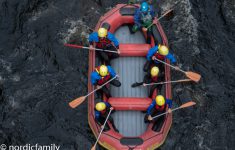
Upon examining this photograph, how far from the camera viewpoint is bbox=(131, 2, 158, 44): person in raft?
361 inches

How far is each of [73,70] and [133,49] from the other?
7.79 feet

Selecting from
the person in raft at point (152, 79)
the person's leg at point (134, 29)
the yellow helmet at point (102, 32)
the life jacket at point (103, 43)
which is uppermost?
the person's leg at point (134, 29)

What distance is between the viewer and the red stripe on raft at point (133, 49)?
376 inches

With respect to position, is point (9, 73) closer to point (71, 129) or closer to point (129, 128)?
point (71, 129)

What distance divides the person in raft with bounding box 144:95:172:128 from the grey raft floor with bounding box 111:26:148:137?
395 mm

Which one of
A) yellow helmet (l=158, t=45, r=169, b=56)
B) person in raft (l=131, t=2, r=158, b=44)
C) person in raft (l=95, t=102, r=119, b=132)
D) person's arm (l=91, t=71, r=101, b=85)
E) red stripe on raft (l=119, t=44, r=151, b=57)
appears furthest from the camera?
red stripe on raft (l=119, t=44, r=151, b=57)

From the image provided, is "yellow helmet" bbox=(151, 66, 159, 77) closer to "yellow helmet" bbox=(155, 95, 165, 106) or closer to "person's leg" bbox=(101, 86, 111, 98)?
"yellow helmet" bbox=(155, 95, 165, 106)

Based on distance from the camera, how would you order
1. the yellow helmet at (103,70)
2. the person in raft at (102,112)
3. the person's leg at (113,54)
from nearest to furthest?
the person in raft at (102,112) < the yellow helmet at (103,70) < the person's leg at (113,54)

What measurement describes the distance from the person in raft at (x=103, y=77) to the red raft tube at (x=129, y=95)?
291 millimetres

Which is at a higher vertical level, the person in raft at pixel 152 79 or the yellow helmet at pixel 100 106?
the person in raft at pixel 152 79

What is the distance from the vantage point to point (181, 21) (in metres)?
11.5

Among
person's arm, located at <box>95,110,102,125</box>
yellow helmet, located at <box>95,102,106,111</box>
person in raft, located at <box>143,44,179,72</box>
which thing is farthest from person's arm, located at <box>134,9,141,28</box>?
person's arm, located at <box>95,110,102,125</box>

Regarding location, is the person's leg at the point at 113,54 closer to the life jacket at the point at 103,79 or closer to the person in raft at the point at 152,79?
the life jacket at the point at 103,79

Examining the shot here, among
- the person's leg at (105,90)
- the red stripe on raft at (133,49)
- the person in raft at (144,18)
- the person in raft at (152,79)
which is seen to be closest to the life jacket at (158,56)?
the person in raft at (152,79)
